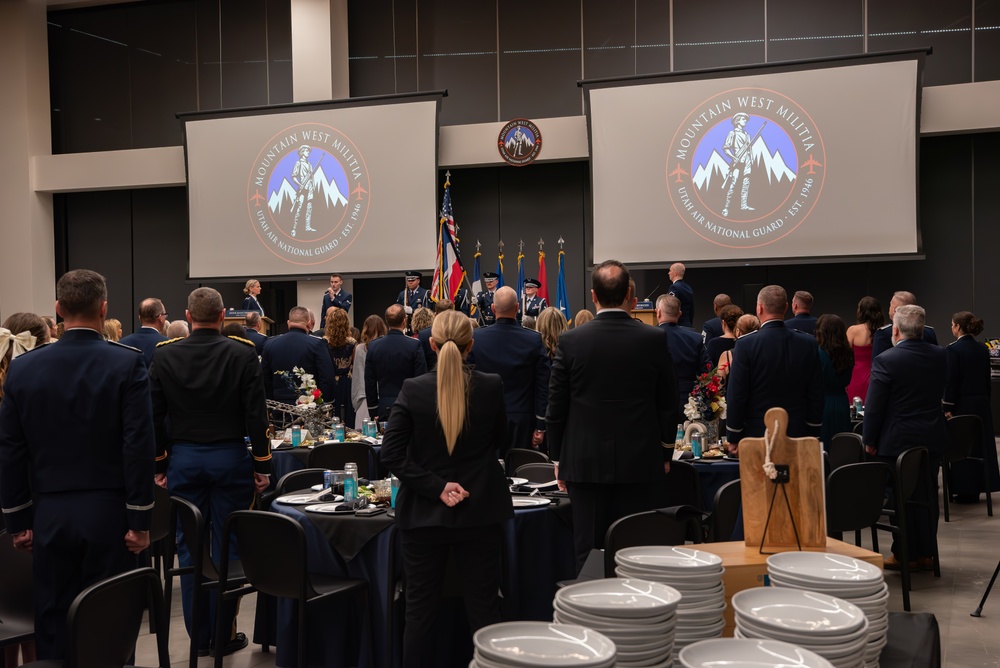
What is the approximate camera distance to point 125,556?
339 centimetres

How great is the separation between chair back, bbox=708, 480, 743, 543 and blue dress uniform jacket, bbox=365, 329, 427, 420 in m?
3.96

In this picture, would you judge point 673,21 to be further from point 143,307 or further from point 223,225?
point 143,307

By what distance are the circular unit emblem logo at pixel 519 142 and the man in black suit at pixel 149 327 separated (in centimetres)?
747

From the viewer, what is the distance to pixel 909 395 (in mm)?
5566

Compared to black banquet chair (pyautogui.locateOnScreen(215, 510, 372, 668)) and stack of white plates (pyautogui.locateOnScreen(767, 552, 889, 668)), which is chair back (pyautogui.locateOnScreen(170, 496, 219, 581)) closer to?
black banquet chair (pyautogui.locateOnScreen(215, 510, 372, 668))

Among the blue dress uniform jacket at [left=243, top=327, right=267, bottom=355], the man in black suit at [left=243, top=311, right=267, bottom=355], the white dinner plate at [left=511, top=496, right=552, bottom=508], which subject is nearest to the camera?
the white dinner plate at [left=511, top=496, right=552, bottom=508]

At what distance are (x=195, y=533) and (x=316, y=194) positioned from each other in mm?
10105

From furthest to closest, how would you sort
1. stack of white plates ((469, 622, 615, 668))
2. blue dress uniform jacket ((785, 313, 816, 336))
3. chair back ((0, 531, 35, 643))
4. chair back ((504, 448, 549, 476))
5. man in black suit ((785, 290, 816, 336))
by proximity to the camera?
1. blue dress uniform jacket ((785, 313, 816, 336))
2. man in black suit ((785, 290, 816, 336))
3. chair back ((504, 448, 549, 476))
4. chair back ((0, 531, 35, 643))
5. stack of white plates ((469, 622, 615, 668))

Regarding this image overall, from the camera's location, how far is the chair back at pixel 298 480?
4.62m

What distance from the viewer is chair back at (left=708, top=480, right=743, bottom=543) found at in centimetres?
377

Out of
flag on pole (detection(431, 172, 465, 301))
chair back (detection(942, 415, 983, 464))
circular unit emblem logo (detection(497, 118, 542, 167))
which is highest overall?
circular unit emblem logo (detection(497, 118, 542, 167))

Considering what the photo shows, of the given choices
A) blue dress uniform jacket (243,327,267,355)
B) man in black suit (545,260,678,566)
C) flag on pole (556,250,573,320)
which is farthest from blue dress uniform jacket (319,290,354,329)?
man in black suit (545,260,678,566)

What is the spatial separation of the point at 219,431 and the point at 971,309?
36.8ft

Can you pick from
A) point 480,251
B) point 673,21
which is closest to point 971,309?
point 673,21
